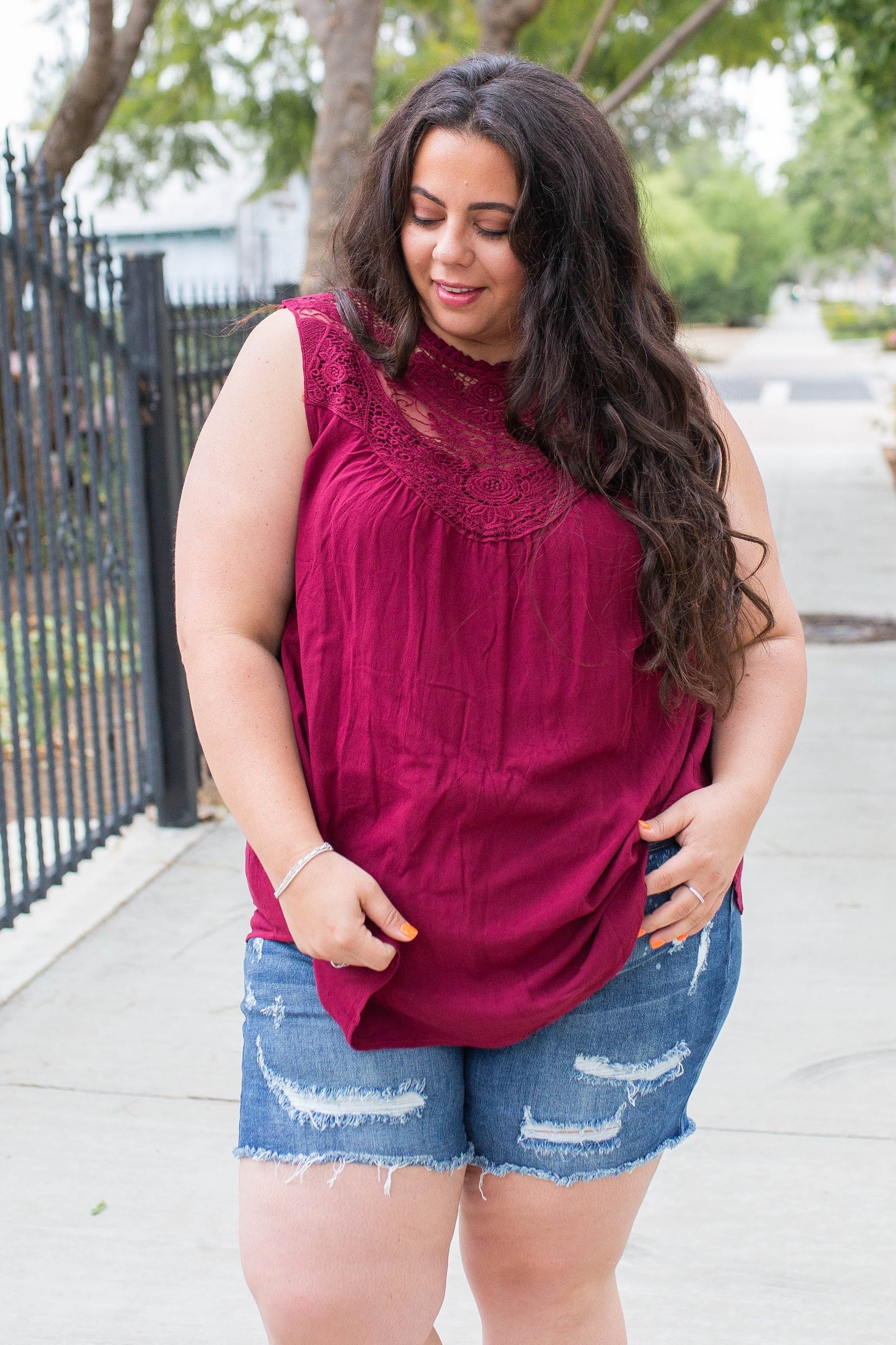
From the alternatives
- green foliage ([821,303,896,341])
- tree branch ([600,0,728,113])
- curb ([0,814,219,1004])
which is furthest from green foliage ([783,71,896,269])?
curb ([0,814,219,1004])

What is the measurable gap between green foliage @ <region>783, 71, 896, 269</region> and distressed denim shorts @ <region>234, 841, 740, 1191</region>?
39.6 meters

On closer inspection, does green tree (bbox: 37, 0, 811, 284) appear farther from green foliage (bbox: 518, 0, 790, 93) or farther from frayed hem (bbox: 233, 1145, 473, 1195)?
frayed hem (bbox: 233, 1145, 473, 1195)

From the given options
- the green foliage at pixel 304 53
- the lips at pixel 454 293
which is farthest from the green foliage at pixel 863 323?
the lips at pixel 454 293

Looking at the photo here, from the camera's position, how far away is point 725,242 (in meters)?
54.3

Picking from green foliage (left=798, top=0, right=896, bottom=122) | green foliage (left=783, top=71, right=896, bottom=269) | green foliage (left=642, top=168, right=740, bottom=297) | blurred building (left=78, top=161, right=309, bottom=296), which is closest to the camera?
green foliage (left=798, top=0, right=896, bottom=122)

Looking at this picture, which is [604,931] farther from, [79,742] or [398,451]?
[79,742]

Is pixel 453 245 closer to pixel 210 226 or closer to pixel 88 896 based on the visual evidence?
pixel 88 896

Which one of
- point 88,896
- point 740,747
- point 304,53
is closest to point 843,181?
point 304,53

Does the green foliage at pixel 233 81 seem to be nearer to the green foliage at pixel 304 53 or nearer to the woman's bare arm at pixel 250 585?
the green foliage at pixel 304 53

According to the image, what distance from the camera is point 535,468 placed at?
5.27 ft

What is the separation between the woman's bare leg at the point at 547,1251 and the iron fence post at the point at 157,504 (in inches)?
115

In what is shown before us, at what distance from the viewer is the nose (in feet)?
5.13

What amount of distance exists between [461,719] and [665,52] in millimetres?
8491

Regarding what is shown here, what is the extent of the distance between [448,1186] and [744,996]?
2.23 metres
